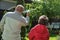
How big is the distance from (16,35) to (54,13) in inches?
1170

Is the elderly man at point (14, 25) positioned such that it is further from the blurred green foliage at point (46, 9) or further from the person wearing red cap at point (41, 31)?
the blurred green foliage at point (46, 9)

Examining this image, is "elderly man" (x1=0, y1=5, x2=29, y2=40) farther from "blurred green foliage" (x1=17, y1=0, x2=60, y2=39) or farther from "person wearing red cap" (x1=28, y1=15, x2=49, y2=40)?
"blurred green foliage" (x1=17, y1=0, x2=60, y2=39)

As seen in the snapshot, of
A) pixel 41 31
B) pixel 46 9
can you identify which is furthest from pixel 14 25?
pixel 46 9

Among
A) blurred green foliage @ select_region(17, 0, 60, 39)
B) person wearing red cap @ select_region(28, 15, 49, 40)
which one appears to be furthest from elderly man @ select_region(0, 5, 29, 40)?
blurred green foliage @ select_region(17, 0, 60, 39)

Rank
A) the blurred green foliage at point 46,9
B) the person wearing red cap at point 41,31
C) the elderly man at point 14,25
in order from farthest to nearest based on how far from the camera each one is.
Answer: the blurred green foliage at point 46,9 → the elderly man at point 14,25 → the person wearing red cap at point 41,31

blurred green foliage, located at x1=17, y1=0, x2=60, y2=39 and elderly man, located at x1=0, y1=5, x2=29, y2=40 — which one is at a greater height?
elderly man, located at x1=0, y1=5, x2=29, y2=40

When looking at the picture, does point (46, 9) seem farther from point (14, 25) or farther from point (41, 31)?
point (41, 31)

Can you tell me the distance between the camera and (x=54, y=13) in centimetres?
3791

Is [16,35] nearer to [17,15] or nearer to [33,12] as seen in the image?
[17,15]

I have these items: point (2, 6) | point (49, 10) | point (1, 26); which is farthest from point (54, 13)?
point (1, 26)

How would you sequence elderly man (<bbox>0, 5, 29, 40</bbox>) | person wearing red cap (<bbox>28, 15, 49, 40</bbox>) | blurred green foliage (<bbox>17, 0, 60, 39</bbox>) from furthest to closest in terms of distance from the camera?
blurred green foliage (<bbox>17, 0, 60, 39</bbox>) → elderly man (<bbox>0, 5, 29, 40</bbox>) → person wearing red cap (<bbox>28, 15, 49, 40</bbox>)

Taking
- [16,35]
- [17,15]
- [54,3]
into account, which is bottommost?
[54,3]

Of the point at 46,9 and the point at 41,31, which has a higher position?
the point at 41,31

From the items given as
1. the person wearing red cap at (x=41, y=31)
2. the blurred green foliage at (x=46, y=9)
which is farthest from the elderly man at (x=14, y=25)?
the blurred green foliage at (x=46, y=9)
